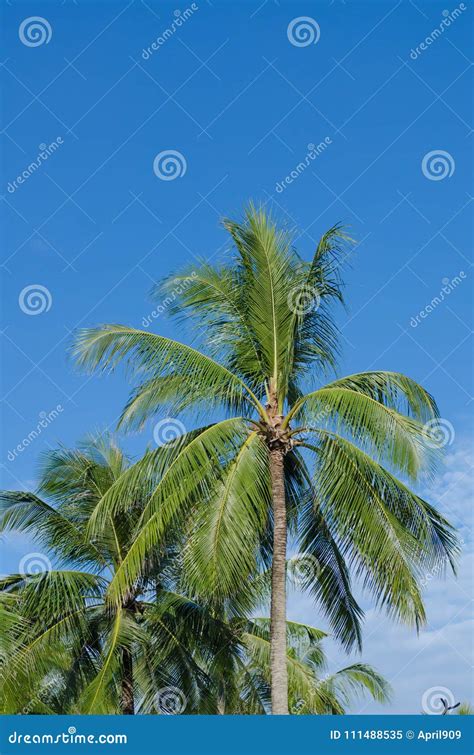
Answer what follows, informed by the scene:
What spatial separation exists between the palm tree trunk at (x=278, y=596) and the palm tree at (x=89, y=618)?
326 centimetres

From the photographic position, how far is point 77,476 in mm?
19562

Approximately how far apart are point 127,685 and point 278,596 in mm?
5192

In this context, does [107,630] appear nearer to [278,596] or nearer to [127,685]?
[127,685]

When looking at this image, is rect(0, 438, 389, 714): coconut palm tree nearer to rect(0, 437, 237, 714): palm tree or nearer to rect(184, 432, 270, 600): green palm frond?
rect(0, 437, 237, 714): palm tree

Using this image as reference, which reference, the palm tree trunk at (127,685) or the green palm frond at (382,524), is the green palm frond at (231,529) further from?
the palm tree trunk at (127,685)

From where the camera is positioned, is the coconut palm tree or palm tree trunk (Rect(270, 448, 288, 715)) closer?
palm tree trunk (Rect(270, 448, 288, 715))

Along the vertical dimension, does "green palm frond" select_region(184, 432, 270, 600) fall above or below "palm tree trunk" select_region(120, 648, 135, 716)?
above

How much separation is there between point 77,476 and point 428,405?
749cm

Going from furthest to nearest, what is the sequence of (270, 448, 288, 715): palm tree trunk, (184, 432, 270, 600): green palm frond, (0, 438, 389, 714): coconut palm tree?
1. (0, 438, 389, 714): coconut palm tree
2. (184, 432, 270, 600): green palm frond
3. (270, 448, 288, 715): palm tree trunk

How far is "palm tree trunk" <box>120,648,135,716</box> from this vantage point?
704 inches

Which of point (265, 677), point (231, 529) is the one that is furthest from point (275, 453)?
point (265, 677)

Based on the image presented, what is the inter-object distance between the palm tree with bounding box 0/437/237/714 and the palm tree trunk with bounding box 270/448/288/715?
10.7ft

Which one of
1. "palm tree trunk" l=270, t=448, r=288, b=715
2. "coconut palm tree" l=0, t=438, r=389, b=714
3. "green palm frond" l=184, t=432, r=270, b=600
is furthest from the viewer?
"coconut palm tree" l=0, t=438, r=389, b=714

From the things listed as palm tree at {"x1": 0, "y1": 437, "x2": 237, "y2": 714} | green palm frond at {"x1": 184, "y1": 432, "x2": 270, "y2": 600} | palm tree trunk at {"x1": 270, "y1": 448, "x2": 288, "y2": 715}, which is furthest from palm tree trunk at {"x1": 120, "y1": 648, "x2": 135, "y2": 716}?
palm tree trunk at {"x1": 270, "y1": 448, "x2": 288, "y2": 715}
